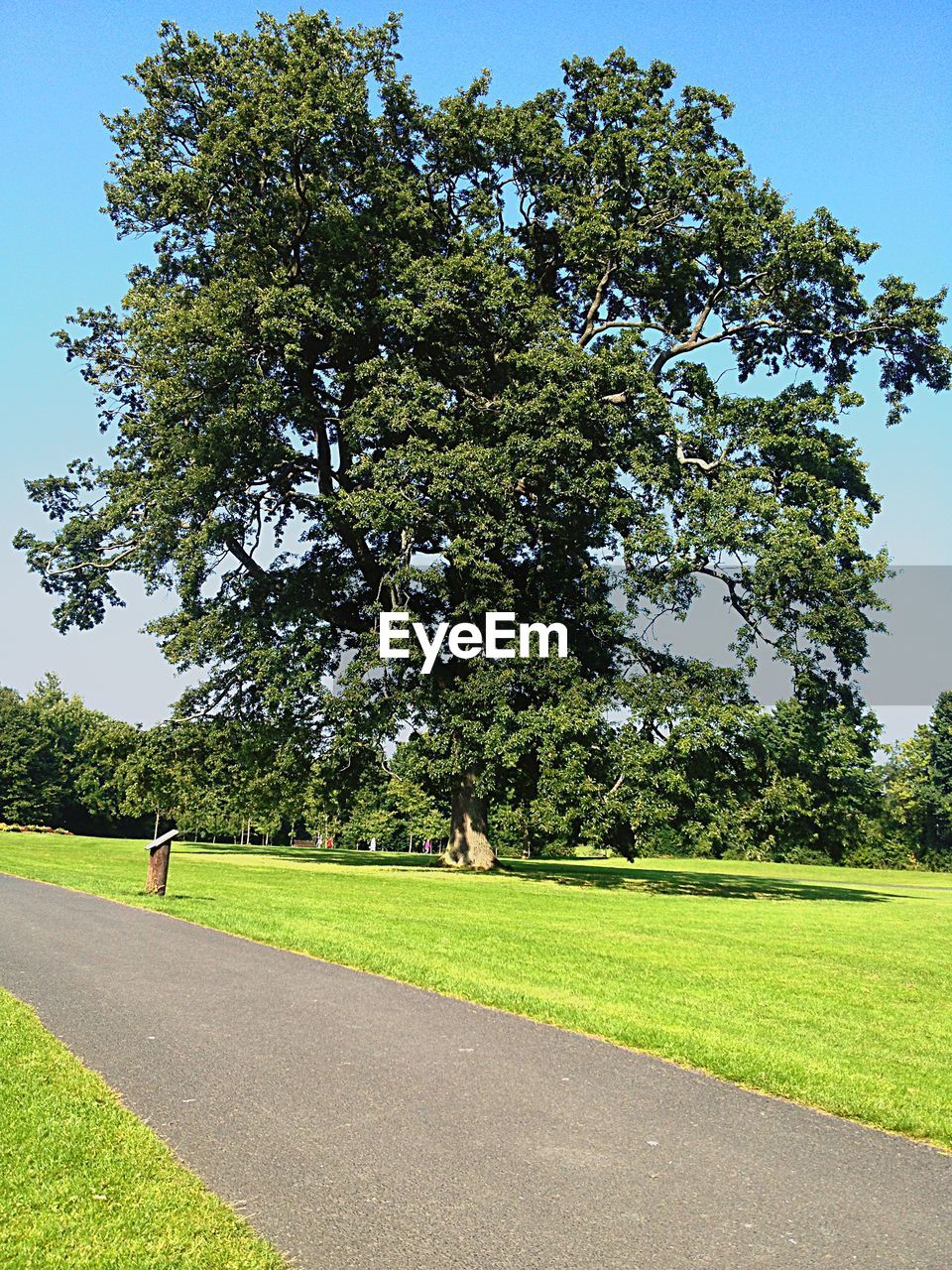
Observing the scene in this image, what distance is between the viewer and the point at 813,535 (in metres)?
26.6

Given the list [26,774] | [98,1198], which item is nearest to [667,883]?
[98,1198]

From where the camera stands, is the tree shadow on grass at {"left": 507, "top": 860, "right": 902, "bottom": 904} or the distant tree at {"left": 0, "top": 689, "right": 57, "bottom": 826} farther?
the distant tree at {"left": 0, "top": 689, "right": 57, "bottom": 826}

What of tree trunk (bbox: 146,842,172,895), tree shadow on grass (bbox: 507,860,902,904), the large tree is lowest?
tree shadow on grass (bbox: 507,860,902,904)

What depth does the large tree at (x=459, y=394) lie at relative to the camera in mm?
27469

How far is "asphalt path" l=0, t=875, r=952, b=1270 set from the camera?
4168 mm

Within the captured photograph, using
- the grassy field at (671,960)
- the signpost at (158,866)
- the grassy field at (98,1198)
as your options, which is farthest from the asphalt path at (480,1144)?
the signpost at (158,866)

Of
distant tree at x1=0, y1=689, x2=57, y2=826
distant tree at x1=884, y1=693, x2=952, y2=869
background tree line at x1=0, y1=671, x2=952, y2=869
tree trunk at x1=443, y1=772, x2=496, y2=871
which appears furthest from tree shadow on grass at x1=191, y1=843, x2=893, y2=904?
distant tree at x1=884, y1=693, x2=952, y2=869

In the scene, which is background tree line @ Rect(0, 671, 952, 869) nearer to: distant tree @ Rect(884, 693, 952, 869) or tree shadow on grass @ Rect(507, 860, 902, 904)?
tree shadow on grass @ Rect(507, 860, 902, 904)

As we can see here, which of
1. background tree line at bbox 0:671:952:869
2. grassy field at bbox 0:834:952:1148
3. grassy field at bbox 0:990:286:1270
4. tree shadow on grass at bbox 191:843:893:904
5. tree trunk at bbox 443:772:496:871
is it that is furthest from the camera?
tree trunk at bbox 443:772:496:871

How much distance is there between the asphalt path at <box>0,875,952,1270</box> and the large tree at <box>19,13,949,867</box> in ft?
62.2

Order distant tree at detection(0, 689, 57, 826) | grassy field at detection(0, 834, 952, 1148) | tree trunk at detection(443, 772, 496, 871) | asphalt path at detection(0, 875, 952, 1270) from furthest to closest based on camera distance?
distant tree at detection(0, 689, 57, 826) < tree trunk at detection(443, 772, 496, 871) < grassy field at detection(0, 834, 952, 1148) < asphalt path at detection(0, 875, 952, 1270)

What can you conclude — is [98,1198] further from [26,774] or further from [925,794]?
[925,794]

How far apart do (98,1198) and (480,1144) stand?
1.81 metres

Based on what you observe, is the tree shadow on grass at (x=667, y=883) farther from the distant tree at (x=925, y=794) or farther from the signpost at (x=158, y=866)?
the distant tree at (x=925, y=794)
